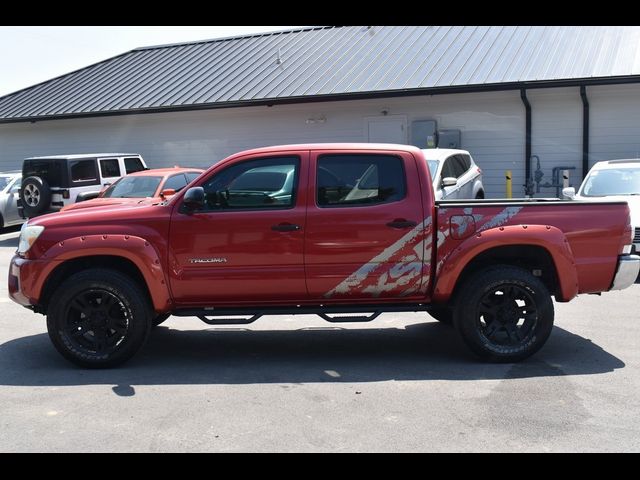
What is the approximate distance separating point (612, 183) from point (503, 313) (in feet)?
22.0

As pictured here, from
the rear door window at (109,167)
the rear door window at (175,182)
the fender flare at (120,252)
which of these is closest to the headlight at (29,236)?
the fender flare at (120,252)

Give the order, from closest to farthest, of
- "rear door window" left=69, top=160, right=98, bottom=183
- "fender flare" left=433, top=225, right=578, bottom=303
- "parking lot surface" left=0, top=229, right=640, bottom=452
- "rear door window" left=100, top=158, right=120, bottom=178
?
"parking lot surface" left=0, top=229, right=640, bottom=452 < "fender flare" left=433, top=225, right=578, bottom=303 < "rear door window" left=69, top=160, right=98, bottom=183 < "rear door window" left=100, top=158, right=120, bottom=178

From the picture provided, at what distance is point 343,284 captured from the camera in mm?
6387

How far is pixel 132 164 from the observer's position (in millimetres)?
17922

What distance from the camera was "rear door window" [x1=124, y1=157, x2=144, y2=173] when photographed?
58.0 feet

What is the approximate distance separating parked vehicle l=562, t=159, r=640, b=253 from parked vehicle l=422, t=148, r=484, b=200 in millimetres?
1844

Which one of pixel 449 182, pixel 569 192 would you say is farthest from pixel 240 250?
pixel 569 192

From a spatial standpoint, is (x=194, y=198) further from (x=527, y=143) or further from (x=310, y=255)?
(x=527, y=143)

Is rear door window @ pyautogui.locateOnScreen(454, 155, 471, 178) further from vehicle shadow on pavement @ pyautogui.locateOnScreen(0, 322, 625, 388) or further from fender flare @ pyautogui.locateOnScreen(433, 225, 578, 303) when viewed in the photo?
fender flare @ pyautogui.locateOnScreen(433, 225, 578, 303)

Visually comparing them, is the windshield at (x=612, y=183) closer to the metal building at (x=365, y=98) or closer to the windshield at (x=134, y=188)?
the metal building at (x=365, y=98)

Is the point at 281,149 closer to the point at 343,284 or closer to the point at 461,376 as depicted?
the point at 343,284

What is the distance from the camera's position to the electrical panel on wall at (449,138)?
17875 mm

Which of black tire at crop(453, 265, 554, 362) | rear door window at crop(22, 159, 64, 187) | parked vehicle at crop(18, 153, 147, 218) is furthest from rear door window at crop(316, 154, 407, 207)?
rear door window at crop(22, 159, 64, 187)

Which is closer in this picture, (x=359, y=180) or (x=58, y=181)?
(x=359, y=180)
